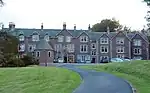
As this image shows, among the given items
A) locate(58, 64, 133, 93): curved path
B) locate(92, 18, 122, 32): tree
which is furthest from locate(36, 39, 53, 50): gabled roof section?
locate(58, 64, 133, 93): curved path

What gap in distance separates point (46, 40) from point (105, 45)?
691 inches

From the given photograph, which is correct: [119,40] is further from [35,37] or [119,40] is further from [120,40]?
[35,37]

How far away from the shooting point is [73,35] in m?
104

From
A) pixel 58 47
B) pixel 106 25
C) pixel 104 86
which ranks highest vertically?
pixel 106 25

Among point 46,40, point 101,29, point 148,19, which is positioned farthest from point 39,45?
point 148,19

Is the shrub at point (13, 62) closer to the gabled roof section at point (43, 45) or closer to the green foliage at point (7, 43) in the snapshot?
the green foliage at point (7, 43)

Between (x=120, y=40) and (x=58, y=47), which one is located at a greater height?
(x=120, y=40)

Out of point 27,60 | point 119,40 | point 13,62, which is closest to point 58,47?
point 119,40

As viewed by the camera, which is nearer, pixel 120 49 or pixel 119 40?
pixel 120 49

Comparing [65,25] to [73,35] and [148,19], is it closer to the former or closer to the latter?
[73,35]

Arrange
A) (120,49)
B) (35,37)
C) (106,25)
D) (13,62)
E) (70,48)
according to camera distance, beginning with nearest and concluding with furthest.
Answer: (13,62) < (70,48) < (35,37) < (120,49) < (106,25)

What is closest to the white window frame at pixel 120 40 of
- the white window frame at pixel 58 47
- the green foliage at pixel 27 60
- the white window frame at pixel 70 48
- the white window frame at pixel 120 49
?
the white window frame at pixel 120 49

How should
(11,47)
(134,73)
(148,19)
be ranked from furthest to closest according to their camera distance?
(11,47)
(148,19)
(134,73)

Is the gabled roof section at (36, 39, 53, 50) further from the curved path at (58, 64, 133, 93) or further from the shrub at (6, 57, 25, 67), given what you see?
the curved path at (58, 64, 133, 93)
